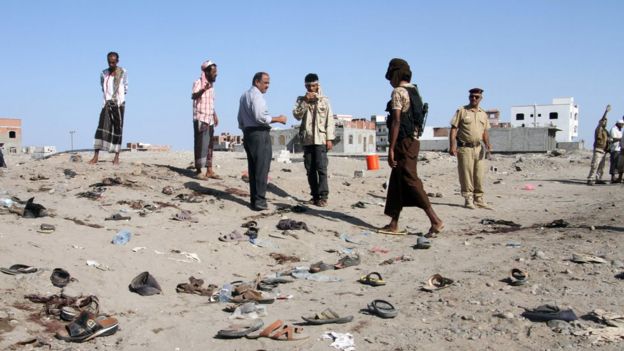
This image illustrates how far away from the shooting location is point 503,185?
13664mm

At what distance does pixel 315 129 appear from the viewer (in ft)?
26.8

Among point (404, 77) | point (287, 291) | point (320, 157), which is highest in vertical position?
point (404, 77)

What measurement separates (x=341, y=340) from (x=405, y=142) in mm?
3464

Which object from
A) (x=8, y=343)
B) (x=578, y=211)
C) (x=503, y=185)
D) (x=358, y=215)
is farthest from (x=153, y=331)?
(x=503, y=185)

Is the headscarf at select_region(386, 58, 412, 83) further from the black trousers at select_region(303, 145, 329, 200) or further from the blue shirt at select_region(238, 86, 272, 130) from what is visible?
the black trousers at select_region(303, 145, 329, 200)

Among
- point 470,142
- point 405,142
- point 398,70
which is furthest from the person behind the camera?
point 470,142

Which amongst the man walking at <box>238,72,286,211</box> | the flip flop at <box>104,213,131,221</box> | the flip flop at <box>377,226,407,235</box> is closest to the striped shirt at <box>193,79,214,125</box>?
the man walking at <box>238,72,286,211</box>

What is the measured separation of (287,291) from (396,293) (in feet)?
2.75

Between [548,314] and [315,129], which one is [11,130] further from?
[548,314]

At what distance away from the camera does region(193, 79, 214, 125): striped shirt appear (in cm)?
905

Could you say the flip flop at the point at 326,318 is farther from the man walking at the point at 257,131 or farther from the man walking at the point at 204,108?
the man walking at the point at 204,108

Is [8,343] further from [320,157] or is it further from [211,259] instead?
[320,157]

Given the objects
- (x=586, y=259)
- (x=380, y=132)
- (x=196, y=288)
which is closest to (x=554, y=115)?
(x=380, y=132)

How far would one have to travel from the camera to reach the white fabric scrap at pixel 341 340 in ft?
10.6
